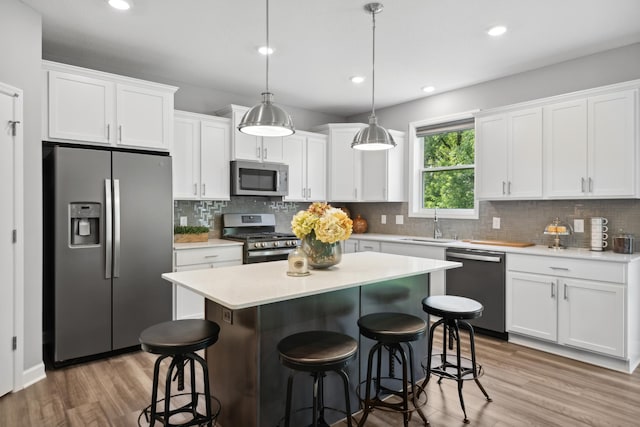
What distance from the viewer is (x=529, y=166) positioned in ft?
12.4

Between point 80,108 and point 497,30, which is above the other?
point 497,30

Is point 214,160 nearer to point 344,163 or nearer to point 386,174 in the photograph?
point 344,163

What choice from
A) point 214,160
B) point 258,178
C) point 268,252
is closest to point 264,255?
point 268,252

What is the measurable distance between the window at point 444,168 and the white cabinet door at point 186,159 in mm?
2728

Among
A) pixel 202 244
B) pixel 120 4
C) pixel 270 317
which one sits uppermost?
pixel 120 4

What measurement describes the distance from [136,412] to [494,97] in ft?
14.4

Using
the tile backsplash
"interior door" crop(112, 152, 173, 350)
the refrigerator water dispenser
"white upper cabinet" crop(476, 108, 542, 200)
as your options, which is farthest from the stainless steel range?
"white upper cabinet" crop(476, 108, 542, 200)

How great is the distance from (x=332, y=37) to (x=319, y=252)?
190cm

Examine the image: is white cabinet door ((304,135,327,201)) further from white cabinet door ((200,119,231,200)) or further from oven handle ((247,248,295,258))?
white cabinet door ((200,119,231,200))

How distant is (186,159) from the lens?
4121 mm

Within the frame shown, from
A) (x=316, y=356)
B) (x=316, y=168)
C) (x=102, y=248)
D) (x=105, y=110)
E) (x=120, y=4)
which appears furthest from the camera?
(x=316, y=168)

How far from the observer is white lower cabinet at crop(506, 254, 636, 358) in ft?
9.89

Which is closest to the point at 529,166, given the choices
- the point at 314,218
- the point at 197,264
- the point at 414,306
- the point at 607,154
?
the point at 607,154

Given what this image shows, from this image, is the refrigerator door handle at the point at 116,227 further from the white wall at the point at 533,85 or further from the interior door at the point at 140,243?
the white wall at the point at 533,85
